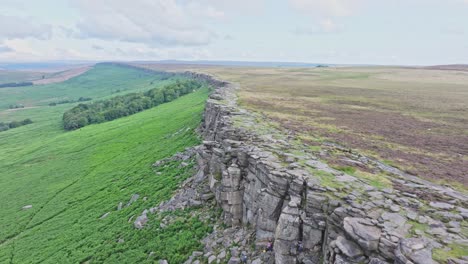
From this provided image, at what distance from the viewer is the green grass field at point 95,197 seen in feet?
107

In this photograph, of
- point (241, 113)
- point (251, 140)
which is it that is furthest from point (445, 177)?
point (241, 113)

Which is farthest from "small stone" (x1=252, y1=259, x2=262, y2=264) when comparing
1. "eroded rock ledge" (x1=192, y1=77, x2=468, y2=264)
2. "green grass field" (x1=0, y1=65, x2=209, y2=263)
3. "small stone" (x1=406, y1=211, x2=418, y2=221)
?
"small stone" (x1=406, y1=211, x2=418, y2=221)

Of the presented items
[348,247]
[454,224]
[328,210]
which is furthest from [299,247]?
[454,224]

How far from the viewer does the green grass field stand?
32594mm

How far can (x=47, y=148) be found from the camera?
317 feet

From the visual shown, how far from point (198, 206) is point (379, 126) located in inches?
1274

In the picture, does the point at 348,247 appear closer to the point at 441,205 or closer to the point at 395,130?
the point at 441,205

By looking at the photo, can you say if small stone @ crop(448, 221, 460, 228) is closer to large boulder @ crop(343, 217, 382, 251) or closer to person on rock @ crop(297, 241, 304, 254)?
large boulder @ crop(343, 217, 382, 251)

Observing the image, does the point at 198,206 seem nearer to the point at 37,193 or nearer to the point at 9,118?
the point at 37,193

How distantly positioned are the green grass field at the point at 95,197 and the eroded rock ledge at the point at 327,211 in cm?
656

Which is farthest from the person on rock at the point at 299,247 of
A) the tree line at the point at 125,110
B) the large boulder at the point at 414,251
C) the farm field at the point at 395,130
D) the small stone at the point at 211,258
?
the tree line at the point at 125,110

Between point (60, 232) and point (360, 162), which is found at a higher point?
point (360, 162)

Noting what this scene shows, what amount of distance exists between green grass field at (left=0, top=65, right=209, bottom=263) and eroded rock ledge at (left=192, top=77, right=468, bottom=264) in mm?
6564

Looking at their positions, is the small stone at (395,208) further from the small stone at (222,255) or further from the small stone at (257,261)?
the small stone at (222,255)
